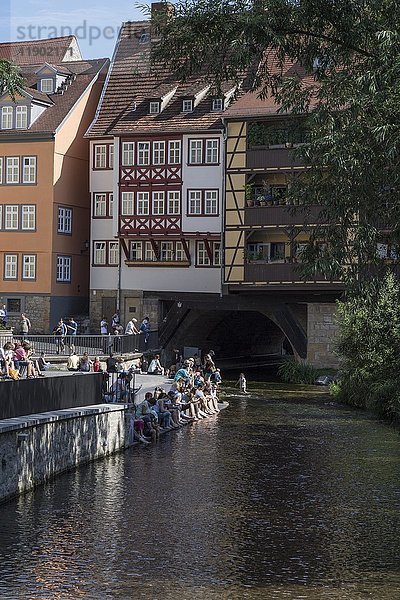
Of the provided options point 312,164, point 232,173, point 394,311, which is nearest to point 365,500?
point 312,164

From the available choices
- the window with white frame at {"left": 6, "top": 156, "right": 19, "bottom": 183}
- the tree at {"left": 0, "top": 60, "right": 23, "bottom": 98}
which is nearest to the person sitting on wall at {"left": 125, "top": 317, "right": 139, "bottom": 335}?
the window with white frame at {"left": 6, "top": 156, "right": 19, "bottom": 183}

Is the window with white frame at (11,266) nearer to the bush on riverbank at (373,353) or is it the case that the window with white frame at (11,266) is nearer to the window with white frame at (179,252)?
the window with white frame at (179,252)

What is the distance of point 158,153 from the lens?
4947 cm

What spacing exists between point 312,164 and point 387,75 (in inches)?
78.1

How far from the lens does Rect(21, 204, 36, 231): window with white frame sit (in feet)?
164

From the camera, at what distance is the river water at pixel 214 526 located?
1324 centimetres

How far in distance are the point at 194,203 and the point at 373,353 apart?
16054mm

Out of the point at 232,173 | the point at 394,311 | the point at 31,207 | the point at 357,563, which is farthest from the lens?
the point at 31,207

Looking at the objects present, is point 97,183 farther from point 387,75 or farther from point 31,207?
point 387,75

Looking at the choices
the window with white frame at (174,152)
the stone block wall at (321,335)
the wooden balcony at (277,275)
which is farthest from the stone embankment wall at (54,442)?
the window with white frame at (174,152)

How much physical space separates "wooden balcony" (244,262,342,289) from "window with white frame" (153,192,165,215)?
532cm

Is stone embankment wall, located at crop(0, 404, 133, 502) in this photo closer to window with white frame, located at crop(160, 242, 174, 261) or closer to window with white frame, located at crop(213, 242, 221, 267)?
window with white frame, located at crop(213, 242, 221, 267)

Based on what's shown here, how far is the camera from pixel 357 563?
47.4ft

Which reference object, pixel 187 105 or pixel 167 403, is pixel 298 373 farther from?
pixel 167 403
